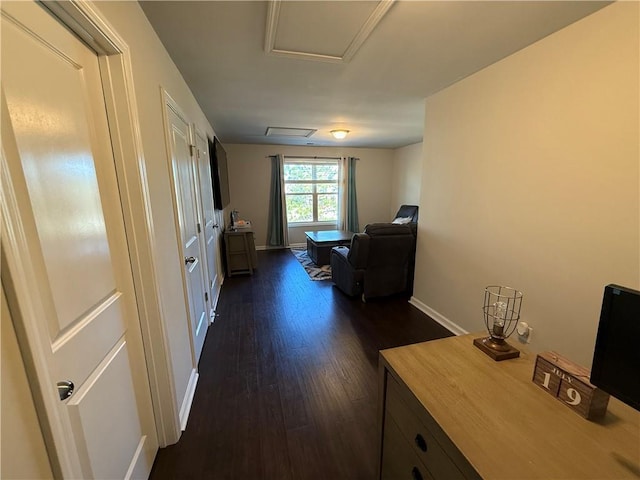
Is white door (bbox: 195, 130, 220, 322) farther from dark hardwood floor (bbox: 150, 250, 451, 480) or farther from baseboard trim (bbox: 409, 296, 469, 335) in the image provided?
baseboard trim (bbox: 409, 296, 469, 335)

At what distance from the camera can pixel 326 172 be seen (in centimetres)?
637

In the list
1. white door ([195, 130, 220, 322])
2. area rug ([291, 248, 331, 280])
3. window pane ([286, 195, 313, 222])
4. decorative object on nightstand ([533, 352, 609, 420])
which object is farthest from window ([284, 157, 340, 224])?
decorative object on nightstand ([533, 352, 609, 420])

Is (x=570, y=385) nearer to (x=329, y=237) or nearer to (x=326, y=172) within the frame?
(x=329, y=237)

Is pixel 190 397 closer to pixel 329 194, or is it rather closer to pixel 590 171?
pixel 590 171

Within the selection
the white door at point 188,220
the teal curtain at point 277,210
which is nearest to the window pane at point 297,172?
the teal curtain at point 277,210

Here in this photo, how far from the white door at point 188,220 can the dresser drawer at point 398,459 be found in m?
1.49

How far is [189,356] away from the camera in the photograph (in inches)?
74.4

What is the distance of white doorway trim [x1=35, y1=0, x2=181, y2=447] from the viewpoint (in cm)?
94

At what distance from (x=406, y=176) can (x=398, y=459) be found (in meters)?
5.97

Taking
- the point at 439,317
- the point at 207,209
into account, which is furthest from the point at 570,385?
the point at 207,209

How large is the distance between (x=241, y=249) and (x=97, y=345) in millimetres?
3326

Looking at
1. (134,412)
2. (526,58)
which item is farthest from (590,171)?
(134,412)

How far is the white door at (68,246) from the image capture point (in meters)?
0.64

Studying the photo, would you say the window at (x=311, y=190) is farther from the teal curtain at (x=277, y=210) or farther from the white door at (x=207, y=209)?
the white door at (x=207, y=209)
